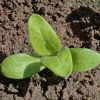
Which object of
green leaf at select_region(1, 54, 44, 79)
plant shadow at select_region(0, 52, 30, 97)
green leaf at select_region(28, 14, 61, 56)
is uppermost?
green leaf at select_region(28, 14, 61, 56)

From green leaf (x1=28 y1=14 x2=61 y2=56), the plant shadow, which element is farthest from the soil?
green leaf (x1=28 y1=14 x2=61 y2=56)

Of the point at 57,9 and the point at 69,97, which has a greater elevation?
the point at 57,9

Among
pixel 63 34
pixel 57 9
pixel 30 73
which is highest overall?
pixel 57 9

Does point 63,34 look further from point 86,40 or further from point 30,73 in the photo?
point 30,73

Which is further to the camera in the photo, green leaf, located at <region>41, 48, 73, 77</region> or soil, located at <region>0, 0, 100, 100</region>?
soil, located at <region>0, 0, 100, 100</region>

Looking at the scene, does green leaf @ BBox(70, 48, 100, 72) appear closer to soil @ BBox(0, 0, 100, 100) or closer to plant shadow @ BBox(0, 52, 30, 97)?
soil @ BBox(0, 0, 100, 100)

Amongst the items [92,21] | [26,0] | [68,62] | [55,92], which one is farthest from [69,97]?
[26,0]
